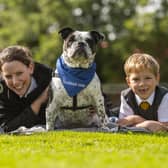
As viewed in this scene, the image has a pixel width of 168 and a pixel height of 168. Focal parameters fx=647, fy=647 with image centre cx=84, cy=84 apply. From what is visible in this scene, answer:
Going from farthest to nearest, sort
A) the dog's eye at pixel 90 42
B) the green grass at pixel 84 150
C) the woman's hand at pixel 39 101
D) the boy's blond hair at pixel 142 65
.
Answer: the boy's blond hair at pixel 142 65
the woman's hand at pixel 39 101
the dog's eye at pixel 90 42
the green grass at pixel 84 150

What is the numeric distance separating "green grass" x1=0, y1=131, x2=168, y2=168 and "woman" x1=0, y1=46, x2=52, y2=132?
0.95 m

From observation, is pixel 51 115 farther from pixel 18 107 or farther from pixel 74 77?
pixel 18 107

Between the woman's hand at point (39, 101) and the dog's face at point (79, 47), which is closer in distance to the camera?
the dog's face at point (79, 47)

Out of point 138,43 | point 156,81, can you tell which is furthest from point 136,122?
point 138,43

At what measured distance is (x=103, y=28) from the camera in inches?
1222

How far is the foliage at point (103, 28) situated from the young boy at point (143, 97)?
20.6 meters

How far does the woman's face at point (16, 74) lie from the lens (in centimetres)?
859

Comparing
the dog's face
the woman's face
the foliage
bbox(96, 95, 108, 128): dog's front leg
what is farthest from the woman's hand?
the foliage

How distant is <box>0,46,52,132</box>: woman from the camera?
8.60m

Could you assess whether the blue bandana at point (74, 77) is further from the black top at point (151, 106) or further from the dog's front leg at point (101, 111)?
the black top at point (151, 106)

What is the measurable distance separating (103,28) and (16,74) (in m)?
22.7

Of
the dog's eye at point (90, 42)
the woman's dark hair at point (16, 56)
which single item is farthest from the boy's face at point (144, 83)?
the woman's dark hair at point (16, 56)

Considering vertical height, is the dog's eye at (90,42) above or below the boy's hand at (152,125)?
above

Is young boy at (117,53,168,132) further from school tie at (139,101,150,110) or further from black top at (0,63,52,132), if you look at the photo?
black top at (0,63,52,132)
